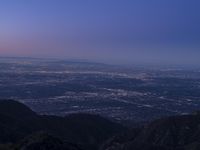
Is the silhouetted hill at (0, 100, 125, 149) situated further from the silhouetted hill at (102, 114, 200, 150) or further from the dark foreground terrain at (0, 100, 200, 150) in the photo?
the silhouetted hill at (102, 114, 200, 150)

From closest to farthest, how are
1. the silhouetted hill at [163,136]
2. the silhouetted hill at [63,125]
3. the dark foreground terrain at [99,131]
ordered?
1. the dark foreground terrain at [99,131]
2. the silhouetted hill at [163,136]
3. the silhouetted hill at [63,125]

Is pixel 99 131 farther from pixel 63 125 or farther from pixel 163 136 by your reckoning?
pixel 163 136

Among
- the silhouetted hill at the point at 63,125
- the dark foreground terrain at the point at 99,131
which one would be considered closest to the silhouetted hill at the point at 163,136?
the dark foreground terrain at the point at 99,131

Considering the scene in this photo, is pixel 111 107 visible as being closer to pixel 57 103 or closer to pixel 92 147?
pixel 57 103

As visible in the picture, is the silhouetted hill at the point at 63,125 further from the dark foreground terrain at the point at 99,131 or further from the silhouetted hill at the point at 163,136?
the silhouetted hill at the point at 163,136

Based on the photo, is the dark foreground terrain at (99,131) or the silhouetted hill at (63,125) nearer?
the dark foreground terrain at (99,131)

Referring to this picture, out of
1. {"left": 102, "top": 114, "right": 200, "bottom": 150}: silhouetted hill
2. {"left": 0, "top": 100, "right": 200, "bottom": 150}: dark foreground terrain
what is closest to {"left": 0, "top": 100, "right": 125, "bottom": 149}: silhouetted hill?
{"left": 0, "top": 100, "right": 200, "bottom": 150}: dark foreground terrain

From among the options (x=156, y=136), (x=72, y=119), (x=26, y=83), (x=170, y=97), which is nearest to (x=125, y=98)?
(x=170, y=97)
